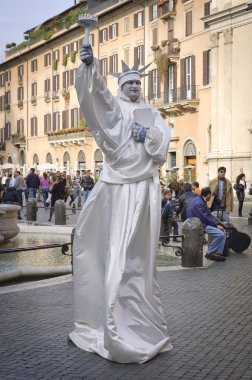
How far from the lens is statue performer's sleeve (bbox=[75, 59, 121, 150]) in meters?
5.19

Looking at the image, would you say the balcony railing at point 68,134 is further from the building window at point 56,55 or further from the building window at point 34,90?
the building window at point 56,55

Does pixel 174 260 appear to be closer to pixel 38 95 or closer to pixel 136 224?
pixel 136 224

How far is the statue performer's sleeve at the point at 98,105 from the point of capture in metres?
5.19

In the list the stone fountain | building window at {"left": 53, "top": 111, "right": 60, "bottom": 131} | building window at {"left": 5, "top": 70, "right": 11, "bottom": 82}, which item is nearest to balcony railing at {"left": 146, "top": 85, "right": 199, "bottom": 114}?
building window at {"left": 53, "top": 111, "right": 60, "bottom": 131}

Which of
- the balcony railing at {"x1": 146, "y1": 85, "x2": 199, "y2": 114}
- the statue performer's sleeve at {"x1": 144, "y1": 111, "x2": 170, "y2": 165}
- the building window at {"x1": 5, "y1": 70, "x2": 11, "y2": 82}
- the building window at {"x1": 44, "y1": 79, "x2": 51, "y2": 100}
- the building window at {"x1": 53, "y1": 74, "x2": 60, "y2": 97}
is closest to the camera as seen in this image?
the statue performer's sleeve at {"x1": 144, "y1": 111, "x2": 170, "y2": 165}

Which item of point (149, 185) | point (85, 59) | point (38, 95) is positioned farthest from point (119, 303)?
point (38, 95)

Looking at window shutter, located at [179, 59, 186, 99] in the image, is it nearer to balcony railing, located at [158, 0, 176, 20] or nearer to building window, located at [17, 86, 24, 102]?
balcony railing, located at [158, 0, 176, 20]

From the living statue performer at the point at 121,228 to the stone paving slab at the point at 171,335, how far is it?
0.20 meters

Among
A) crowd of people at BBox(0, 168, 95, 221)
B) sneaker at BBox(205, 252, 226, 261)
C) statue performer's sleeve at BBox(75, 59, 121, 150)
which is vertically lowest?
sneaker at BBox(205, 252, 226, 261)

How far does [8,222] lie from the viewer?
1349 cm

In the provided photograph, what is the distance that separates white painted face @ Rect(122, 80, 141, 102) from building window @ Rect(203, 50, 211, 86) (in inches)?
1317

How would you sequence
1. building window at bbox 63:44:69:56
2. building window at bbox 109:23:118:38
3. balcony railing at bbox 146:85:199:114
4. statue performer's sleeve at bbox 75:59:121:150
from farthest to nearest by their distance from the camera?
building window at bbox 63:44:69:56 < building window at bbox 109:23:118:38 < balcony railing at bbox 146:85:199:114 < statue performer's sleeve at bbox 75:59:121:150

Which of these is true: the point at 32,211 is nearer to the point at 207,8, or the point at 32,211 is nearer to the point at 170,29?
the point at 207,8

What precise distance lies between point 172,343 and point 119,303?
2.66 feet
